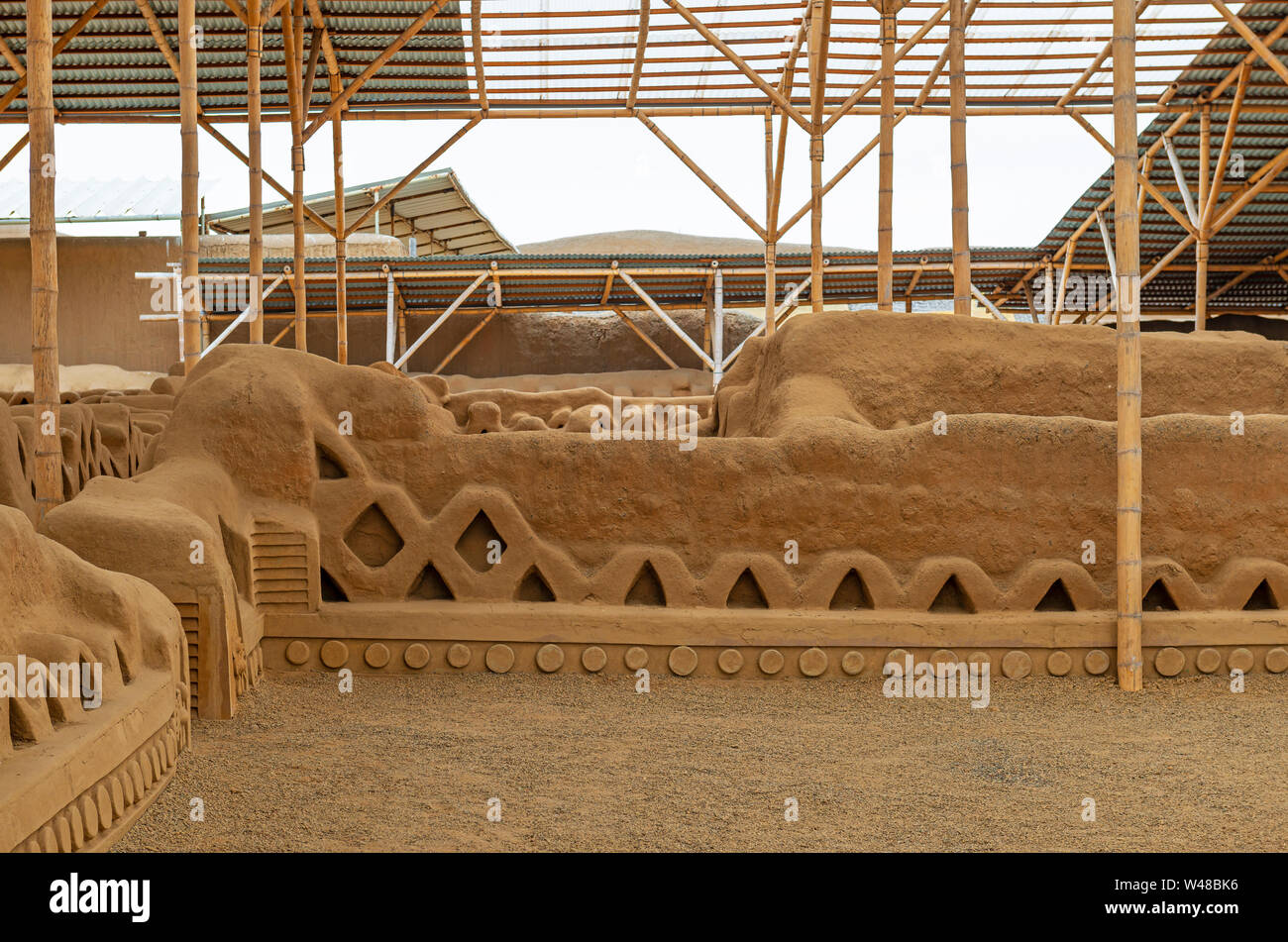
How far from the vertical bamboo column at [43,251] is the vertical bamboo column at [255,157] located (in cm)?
361

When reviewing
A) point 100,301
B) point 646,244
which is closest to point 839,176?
point 100,301

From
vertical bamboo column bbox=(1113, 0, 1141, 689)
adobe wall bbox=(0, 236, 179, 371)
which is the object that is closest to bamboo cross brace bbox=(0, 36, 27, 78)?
adobe wall bbox=(0, 236, 179, 371)

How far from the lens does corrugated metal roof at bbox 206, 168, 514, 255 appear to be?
23609mm

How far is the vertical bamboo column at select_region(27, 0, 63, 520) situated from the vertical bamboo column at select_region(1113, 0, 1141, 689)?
4.54 m

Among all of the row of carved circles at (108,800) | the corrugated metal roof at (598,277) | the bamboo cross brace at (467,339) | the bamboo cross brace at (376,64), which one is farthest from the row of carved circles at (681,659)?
the bamboo cross brace at (467,339)

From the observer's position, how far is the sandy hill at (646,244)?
4834cm

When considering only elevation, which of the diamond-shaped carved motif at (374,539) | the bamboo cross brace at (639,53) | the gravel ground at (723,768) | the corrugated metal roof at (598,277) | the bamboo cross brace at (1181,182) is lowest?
the gravel ground at (723,768)

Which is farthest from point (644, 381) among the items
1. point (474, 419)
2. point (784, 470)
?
point (784, 470)

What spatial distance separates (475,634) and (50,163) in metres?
2.73

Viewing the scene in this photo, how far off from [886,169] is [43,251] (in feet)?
19.3

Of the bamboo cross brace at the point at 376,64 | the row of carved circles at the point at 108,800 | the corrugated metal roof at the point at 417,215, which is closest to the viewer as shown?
the row of carved circles at the point at 108,800

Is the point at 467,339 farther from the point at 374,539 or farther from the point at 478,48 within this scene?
the point at 374,539

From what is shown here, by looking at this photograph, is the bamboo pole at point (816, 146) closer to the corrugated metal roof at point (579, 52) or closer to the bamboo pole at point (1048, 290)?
the corrugated metal roof at point (579, 52)
